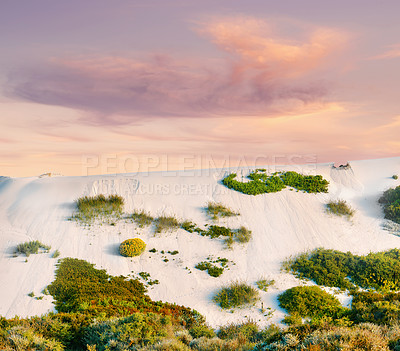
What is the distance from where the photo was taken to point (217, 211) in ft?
53.4

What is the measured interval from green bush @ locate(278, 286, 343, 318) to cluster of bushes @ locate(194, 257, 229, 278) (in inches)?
103

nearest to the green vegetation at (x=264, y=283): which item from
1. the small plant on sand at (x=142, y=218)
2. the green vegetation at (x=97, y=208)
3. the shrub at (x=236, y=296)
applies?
the shrub at (x=236, y=296)

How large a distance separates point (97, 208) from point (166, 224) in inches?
163

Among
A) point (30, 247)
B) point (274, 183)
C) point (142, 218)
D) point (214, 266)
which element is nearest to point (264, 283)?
point (214, 266)

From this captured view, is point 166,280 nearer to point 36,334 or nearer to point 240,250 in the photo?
point 240,250

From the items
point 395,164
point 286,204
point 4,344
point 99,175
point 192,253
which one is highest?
point 395,164

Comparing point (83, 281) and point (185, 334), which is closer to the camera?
point (185, 334)

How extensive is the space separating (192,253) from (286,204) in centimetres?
711

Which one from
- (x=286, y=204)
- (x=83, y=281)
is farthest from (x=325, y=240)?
(x=83, y=281)

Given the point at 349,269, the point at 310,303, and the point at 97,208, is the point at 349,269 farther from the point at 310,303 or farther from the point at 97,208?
the point at 97,208

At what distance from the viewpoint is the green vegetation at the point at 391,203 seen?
55.5 ft

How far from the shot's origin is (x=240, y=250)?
13.5m

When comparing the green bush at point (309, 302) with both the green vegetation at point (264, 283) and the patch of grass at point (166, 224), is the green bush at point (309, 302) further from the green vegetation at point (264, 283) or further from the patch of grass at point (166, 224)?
the patch of grass at point (166, 224)

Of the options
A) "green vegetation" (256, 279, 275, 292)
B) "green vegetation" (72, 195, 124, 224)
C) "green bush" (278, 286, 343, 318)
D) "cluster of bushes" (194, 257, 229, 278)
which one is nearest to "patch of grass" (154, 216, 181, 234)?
"green vegetation" (72, 195, 124, 224)
